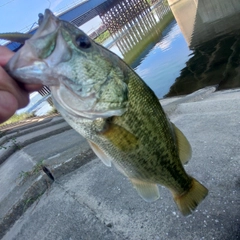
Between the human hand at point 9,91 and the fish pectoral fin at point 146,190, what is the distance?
1.05 m

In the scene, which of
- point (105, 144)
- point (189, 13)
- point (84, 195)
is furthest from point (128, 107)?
point (189, 13)

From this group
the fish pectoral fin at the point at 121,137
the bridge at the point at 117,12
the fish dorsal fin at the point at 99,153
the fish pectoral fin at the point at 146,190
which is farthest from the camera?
the bridge at the point at 117,12

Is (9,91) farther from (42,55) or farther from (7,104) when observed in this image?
(42,55)

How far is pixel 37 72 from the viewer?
4.22ft

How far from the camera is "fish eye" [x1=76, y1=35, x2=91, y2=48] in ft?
4.87

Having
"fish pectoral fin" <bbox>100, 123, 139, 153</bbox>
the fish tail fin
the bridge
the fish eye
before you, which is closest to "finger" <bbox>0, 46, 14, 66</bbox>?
the fish eye

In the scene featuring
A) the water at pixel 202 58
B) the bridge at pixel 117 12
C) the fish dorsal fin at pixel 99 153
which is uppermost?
the fish dorsal fin at pixel 99 153

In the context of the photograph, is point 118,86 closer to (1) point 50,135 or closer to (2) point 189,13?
(1) point 50,135

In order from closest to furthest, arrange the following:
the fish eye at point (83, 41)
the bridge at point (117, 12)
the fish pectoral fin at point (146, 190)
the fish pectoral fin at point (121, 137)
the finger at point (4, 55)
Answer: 1. the finger at point (4, 55)
2. the fish eye at point (83, 41)
3. the fish pectoral fin at point (121, 137)
4. the fish pectoral fin at point (146, 190)
5. the bridge at point (117, 12)

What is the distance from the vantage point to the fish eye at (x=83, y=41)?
1.48 meters

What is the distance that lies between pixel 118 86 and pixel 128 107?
0.49 feet

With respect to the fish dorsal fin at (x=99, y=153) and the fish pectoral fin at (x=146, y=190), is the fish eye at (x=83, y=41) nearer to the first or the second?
the fish dorsal fin at (x=99, y=153)

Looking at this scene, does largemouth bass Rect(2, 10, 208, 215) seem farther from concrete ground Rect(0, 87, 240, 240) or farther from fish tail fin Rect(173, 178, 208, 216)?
concrete ground Rect(0, 87, 240, 240)

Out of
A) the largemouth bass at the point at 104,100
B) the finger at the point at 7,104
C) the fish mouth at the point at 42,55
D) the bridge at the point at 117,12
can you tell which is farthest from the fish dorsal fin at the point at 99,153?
the bridge at the point at 117,12
